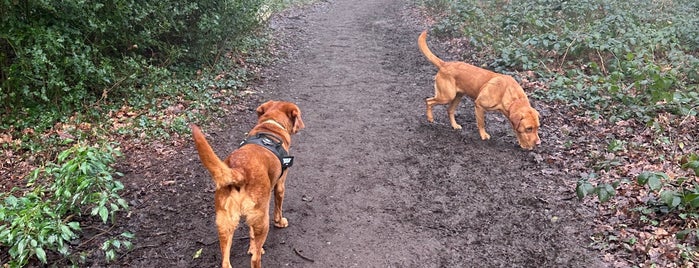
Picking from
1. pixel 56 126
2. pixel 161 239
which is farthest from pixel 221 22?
pixel 161 239

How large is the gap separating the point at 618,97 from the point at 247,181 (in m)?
6.66

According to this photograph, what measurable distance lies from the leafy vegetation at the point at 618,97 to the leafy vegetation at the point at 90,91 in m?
4.91

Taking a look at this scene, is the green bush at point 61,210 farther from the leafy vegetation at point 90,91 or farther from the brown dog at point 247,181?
the brown dog at point 247,181

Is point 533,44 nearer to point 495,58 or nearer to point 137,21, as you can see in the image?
point 495,58

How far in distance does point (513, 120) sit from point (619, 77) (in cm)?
312

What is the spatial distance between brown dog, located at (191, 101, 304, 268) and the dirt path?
70 cm

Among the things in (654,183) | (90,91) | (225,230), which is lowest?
(90,91)

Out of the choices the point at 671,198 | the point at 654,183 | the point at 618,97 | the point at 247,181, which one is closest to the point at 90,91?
the point at 247,181

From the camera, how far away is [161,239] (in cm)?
462

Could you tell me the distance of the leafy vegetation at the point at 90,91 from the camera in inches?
175

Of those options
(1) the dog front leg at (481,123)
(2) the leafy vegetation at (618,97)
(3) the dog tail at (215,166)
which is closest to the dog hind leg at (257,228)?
(3) the dog tail at (215,166)

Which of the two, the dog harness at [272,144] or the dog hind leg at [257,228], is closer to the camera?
the dog hind leg at [257,228]

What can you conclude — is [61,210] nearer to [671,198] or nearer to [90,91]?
[90,91]

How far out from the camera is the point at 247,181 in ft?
12.1
